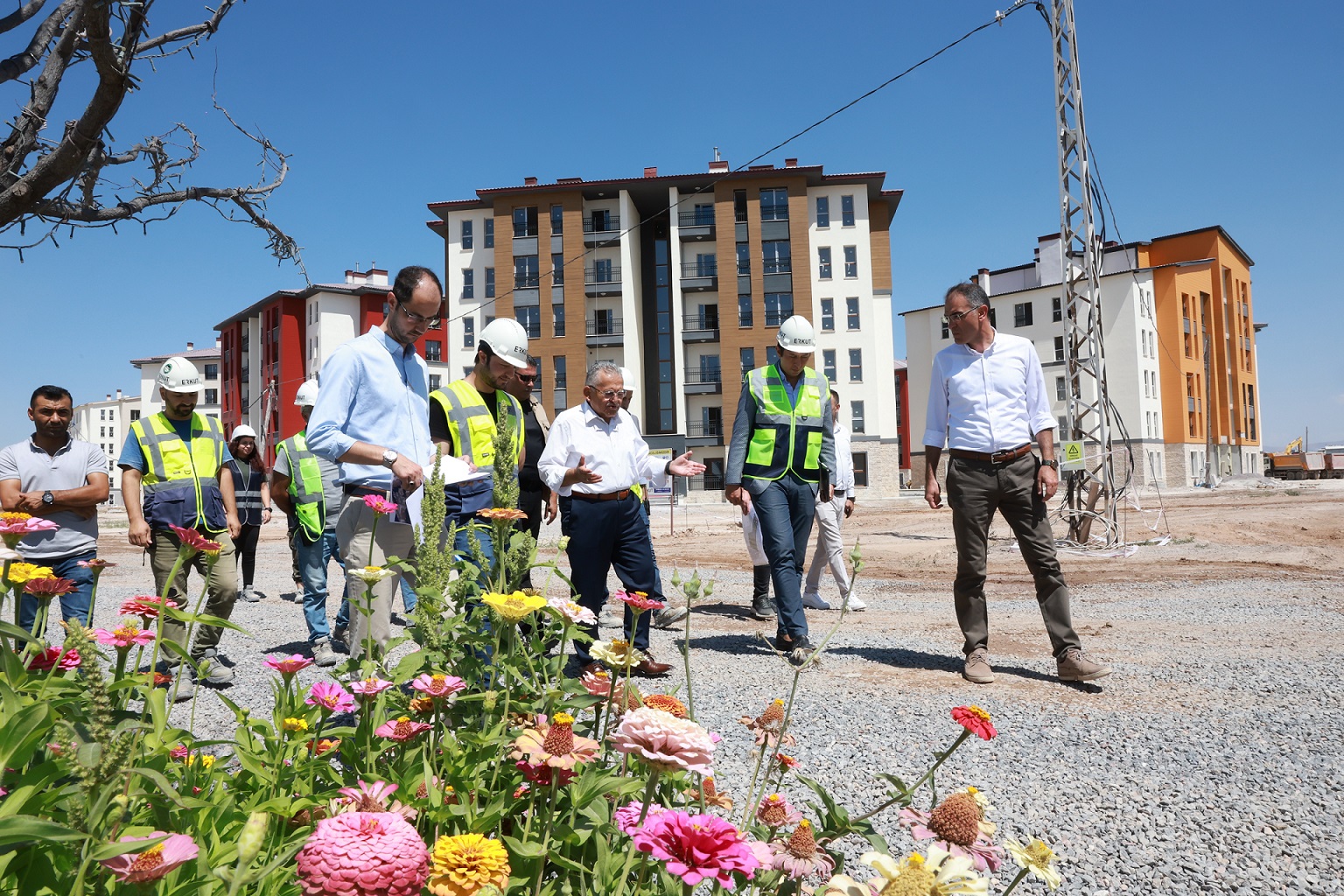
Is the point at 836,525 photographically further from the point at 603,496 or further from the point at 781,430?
the point at 603,496

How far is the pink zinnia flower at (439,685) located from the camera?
1.51m

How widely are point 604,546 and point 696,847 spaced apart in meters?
3.66

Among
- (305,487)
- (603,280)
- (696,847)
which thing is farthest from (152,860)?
(603,280)

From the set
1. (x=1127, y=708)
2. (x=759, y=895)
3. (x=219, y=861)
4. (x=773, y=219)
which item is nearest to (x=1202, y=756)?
(x=1127, y=708)

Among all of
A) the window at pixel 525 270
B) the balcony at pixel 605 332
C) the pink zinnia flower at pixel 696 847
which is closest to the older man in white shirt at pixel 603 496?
the pink zinnia flower at pixel 696 847

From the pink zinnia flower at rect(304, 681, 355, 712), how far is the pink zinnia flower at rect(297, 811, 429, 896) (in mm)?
707

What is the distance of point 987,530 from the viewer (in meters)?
4.78

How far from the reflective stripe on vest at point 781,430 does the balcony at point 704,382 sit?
149ft

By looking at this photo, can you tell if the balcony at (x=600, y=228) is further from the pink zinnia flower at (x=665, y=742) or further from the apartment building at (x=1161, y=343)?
the pink zinnia flower at (x=665, y=742)

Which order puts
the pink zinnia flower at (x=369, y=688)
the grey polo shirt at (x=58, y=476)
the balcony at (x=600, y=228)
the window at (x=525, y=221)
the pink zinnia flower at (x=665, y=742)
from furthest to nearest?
1. the window at (x=525, y=221)
2. the balcony at (x=600, y=228)
3. the grey polo shirt at (x=58, y=476)
4. the pink zinnia flower at (x=369, y=688)
5. the pink zinnia flower at (x=665, y=742)

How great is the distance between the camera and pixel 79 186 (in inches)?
120

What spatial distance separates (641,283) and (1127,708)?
171 feet

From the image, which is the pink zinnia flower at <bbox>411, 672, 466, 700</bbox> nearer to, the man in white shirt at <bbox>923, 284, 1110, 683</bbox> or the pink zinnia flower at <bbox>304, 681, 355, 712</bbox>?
the pink zinnia flower at <bbox>304, 681, 355, 712</bbox>

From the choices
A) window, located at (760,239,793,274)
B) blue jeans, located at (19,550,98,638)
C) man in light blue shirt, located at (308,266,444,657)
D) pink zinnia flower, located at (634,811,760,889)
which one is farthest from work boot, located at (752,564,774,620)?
window, located at (760,239,793,274)
